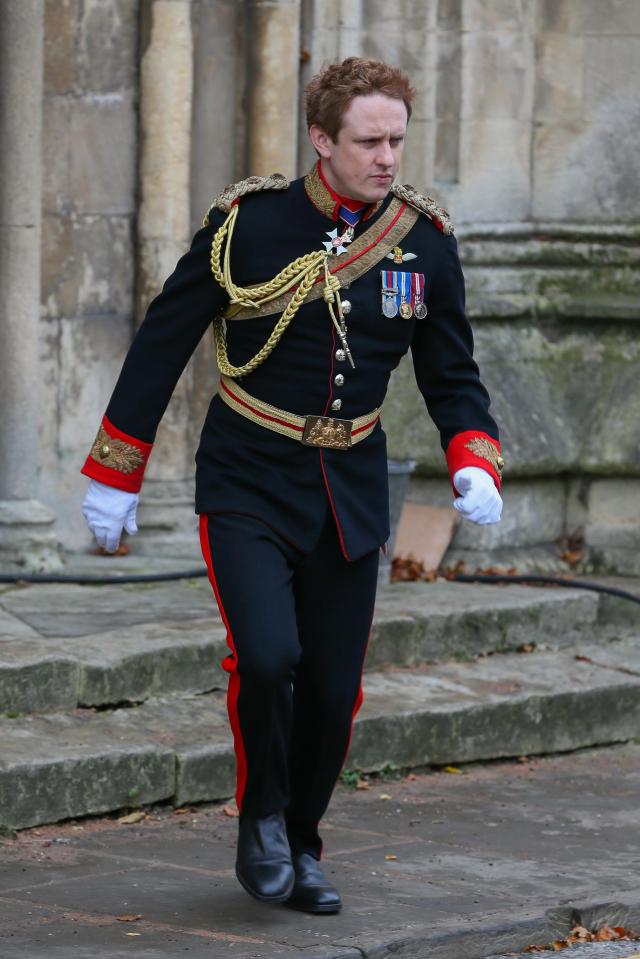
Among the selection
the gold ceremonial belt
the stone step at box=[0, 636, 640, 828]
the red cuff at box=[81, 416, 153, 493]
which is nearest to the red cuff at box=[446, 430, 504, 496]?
the gold ceremonial belt

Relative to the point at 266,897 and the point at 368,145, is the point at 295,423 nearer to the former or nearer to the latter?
the point at 368,145

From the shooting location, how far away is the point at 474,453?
180 inches

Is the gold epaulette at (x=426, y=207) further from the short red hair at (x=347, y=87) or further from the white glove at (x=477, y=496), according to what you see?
the white glove at (x=477, y=496)

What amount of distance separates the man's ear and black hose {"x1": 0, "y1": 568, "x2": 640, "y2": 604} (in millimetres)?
3138

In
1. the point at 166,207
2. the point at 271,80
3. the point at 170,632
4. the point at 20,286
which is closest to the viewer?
the point at 170,632

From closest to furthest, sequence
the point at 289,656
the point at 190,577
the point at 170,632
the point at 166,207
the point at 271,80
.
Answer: the point at 289,656
the point at 170,632
the point at 190,577
the point at 166,207
the point at 271,80

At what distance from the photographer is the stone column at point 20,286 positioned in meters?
7.23

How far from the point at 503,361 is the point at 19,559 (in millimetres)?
2226

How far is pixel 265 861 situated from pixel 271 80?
4.21 m

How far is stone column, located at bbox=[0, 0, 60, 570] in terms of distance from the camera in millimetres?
7230

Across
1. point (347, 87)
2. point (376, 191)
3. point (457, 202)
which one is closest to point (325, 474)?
point (376, 191)

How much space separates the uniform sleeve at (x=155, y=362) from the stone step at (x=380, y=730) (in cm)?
114

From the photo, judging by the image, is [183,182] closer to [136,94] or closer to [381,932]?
[136,94]

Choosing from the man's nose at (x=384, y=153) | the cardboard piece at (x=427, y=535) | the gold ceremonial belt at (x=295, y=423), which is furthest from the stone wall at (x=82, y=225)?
the man's nose at (x=384, y=153)
